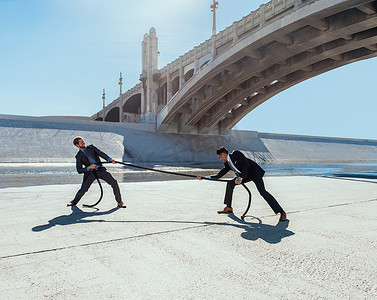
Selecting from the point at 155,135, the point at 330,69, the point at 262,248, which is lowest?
the point at 262,248

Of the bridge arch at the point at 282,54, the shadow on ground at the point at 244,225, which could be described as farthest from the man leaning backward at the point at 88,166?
the bridge arch at the point at 282,54

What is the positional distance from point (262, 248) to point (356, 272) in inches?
34.8

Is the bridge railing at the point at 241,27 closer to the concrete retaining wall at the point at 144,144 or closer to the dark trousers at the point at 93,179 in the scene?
the concrete retaining wall at the point at 144,144

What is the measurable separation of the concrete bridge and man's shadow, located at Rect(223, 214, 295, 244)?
13.5m

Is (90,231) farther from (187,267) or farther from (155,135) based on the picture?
(155,135)

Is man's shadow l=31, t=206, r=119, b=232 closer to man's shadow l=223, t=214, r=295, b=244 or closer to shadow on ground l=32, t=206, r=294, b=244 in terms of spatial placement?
shadow on ground l=32, t=206, r=294, b=244

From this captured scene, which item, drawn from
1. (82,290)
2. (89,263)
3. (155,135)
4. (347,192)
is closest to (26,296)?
(82,290)

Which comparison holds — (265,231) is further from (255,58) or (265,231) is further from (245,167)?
(255,58)

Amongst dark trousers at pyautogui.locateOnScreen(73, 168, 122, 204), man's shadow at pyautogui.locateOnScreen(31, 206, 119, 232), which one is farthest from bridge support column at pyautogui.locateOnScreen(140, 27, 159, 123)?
man's shadow at pyautogui.locateOnScreen(31, 206, 119, 232)

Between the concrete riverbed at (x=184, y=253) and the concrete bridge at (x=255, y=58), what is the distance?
13.6 meters

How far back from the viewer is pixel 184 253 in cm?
294

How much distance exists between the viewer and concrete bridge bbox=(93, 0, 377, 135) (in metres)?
16.1

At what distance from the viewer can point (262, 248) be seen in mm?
3162

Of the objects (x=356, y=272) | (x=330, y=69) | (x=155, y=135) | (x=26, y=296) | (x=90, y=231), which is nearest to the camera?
(x=26, y=296)
